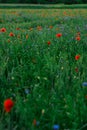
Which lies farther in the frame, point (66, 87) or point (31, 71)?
point (31, 71)

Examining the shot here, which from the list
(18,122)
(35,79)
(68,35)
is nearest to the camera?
(18,122)

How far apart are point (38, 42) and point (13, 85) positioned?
7.55 feet

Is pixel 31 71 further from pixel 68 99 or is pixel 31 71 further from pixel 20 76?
pixel 68 99

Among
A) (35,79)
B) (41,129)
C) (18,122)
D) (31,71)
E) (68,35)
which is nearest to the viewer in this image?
(41,129)

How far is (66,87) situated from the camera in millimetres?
3457

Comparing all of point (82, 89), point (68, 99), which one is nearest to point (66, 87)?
point (82, 89)

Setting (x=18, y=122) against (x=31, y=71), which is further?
(x=31, y=71)

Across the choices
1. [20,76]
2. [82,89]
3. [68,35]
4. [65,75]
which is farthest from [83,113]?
[68,35]

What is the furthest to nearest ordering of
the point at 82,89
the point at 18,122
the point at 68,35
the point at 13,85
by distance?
1. the point at 68,35
2. the point at 13,85
3. the point at 82,89
4. the point at 18,122

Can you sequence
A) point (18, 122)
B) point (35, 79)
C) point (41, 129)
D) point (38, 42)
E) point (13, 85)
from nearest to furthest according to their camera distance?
1. point (41, 129)
2. point (18, 122)
3. point (13, 85)
4. point (35, 79)
5. point (38, 42)

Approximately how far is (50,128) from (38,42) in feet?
10.8

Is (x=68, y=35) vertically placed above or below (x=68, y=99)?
below

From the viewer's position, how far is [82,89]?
3.31m

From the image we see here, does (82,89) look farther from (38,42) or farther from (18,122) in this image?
(38,42)
